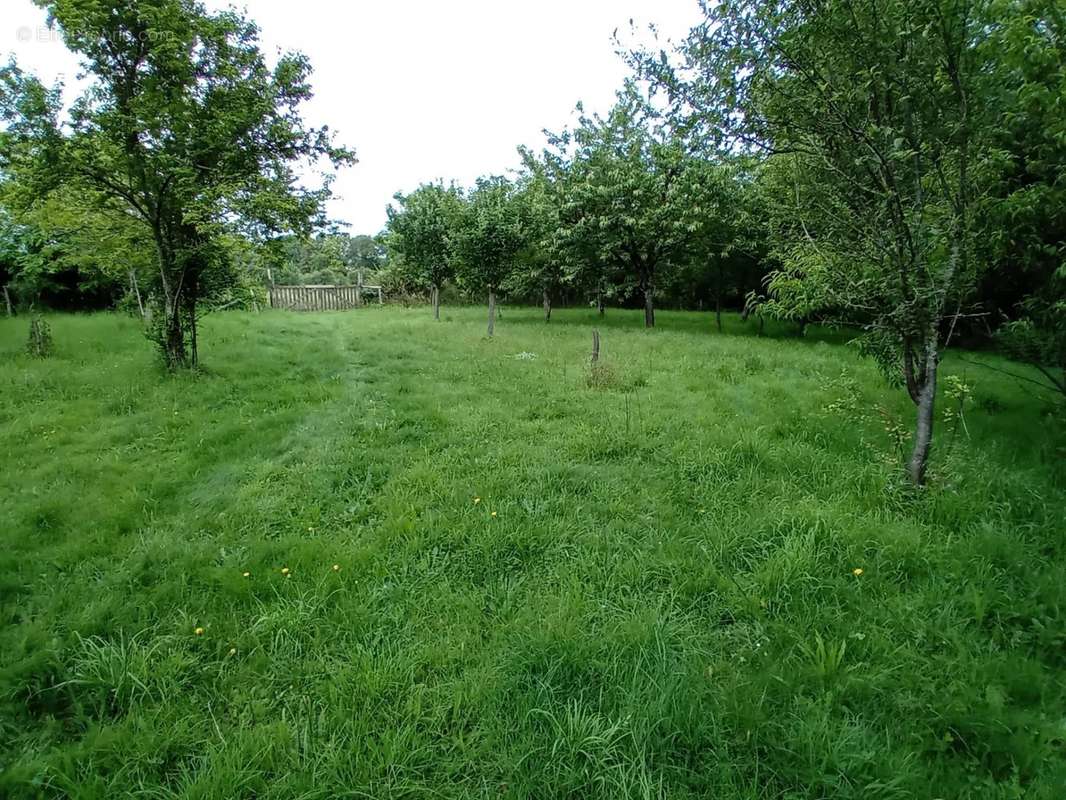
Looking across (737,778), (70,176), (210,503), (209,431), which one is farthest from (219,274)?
(737,778)

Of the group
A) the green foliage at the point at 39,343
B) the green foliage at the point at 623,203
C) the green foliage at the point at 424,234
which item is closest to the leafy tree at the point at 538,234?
the green foliage at the point at 623,203

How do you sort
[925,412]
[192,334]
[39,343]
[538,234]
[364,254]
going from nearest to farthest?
[925,412]
[192,334]
[39,343]
[538,234]
[364,254]

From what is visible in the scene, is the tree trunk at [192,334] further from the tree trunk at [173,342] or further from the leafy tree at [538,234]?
the leafy tree at [538,234]

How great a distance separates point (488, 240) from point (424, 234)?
15.7ft

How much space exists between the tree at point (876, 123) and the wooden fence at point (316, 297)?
2471cm

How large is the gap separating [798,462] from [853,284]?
5.27 feet

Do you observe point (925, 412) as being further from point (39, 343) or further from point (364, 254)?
point (364, 254)

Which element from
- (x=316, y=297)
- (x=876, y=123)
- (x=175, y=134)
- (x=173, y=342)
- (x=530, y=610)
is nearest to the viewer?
(x=530, y=610)

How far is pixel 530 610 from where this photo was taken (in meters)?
2.63

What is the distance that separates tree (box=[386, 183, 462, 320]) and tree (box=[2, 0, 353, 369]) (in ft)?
31.6

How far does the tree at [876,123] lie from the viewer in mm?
3238

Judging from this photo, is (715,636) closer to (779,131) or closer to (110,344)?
(779,131)

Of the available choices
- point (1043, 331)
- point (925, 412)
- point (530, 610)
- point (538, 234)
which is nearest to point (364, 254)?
point (538, 234)

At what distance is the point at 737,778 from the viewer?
1809mm
